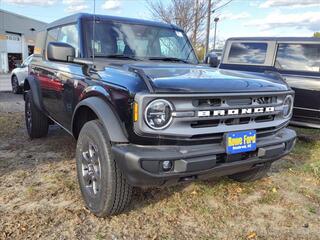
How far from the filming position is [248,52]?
6.68m

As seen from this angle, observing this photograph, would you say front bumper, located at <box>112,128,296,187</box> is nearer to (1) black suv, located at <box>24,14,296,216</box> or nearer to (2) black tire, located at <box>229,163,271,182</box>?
(1) black suv, located at <box>24,14,296,216</box>

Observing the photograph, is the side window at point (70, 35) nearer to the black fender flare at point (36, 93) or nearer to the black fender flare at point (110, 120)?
the black fender flare at point (36, 93)

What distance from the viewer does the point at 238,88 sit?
2.87 metres

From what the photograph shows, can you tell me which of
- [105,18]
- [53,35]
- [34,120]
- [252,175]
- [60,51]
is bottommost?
[252,175]

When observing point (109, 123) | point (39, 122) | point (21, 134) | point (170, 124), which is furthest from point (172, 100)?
point (21, 134)

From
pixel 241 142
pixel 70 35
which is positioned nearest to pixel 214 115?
pixel 241 142

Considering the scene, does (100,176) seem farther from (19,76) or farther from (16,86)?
(16,86)

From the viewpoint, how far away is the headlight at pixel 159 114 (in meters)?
2.55

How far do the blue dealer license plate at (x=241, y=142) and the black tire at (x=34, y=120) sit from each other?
11.6 ft

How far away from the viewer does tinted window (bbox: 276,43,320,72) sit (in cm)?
585

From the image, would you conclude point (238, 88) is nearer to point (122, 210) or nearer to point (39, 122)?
point (122, 210)

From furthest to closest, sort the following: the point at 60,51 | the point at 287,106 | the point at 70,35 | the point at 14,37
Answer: the point at 14,37 → the point at 70,35 → the point at 60,51 → the point at 287,106

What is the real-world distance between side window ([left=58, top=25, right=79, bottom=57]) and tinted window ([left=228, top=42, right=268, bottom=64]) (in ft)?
11.8

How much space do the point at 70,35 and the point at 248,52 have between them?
370 centimetres
